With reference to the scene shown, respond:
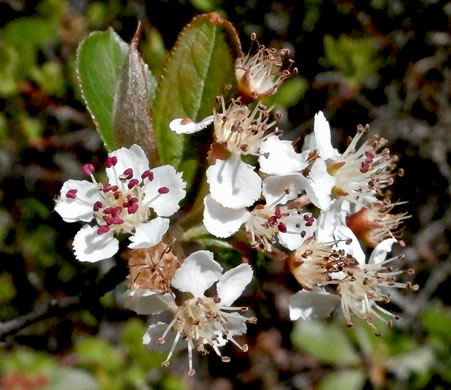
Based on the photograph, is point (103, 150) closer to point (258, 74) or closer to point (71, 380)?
point (71, 380)

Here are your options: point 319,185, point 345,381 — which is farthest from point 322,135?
point 345,381

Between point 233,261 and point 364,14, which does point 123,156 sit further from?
point 364,14

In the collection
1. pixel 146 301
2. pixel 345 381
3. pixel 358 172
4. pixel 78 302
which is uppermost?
pixel 358 172

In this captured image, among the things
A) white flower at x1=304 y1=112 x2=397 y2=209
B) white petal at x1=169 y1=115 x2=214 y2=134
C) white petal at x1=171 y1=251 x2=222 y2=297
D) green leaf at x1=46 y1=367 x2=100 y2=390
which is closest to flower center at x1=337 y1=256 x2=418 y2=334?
white flower at x1=304 y1=112 x2=397 y2=209

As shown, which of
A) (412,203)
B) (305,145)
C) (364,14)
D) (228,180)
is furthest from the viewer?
(412,203)

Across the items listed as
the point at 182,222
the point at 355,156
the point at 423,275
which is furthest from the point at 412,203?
the point at 182,222
